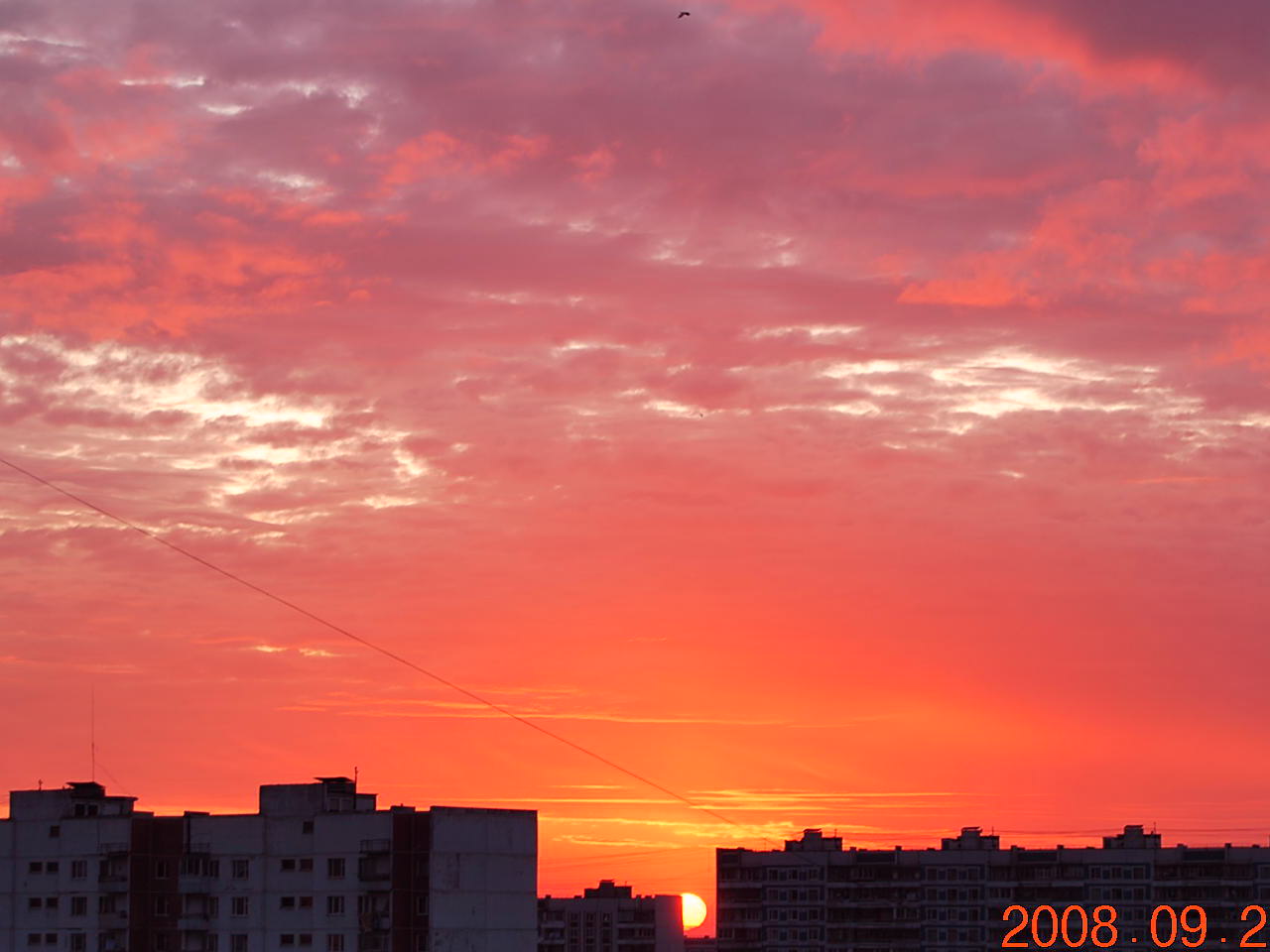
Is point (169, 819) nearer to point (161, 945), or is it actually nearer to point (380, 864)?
point (161, 945)

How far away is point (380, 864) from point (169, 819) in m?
18.0

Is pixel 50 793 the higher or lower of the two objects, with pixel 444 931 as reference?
higher

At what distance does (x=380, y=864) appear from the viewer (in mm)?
140500

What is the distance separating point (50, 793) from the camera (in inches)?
6019

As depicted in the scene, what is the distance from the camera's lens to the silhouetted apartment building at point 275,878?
13988 cm

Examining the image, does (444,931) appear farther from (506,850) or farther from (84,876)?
(84,876)

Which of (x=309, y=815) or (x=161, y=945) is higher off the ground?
(x=309, y=815)

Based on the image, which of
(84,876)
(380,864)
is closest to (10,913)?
(84,876)

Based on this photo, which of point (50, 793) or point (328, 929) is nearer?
point (328, 929)

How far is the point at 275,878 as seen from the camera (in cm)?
14438

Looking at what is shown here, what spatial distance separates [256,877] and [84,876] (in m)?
13.2

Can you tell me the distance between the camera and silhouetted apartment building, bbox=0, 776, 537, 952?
459 feet

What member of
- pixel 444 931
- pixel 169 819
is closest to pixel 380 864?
pixel 444 931

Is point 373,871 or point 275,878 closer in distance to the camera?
point 373,871
